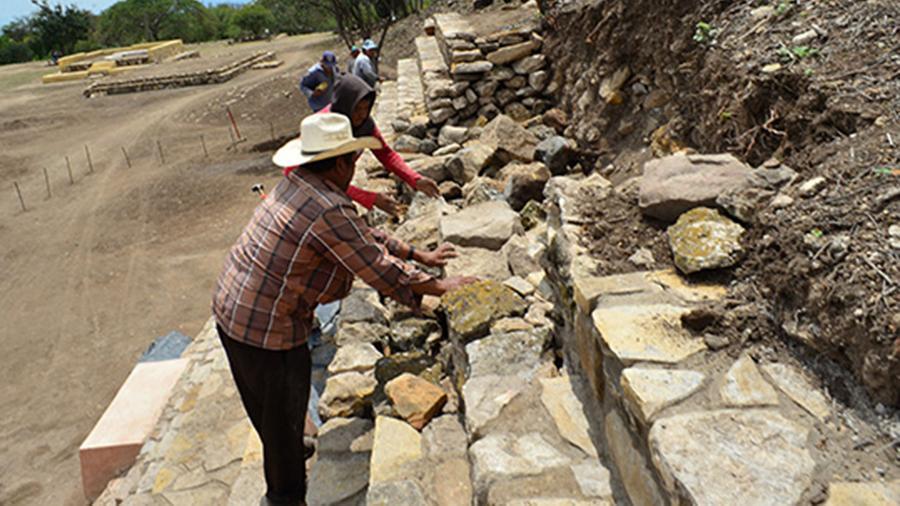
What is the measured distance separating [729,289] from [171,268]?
8.91 m

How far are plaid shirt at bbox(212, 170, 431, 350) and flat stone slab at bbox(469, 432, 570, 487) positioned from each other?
2.55 feet

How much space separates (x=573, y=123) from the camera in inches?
266

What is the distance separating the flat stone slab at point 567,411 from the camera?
8.04 ft

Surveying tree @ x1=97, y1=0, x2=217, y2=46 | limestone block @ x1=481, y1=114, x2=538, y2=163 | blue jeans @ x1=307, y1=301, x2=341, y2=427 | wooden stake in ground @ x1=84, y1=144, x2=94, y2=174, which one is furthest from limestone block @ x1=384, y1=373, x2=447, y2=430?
tree @ x1=97, y1=0, x2=217, y2=46

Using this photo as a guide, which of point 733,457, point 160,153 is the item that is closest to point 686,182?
point 733,457

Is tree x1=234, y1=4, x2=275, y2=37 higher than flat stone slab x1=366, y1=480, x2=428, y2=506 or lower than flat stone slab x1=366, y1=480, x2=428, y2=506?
higher

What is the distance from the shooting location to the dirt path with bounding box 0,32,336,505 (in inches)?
255

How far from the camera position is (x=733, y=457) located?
5.64 feet

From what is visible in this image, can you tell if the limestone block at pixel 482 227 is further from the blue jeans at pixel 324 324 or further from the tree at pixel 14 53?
the tree at pixel 14 53

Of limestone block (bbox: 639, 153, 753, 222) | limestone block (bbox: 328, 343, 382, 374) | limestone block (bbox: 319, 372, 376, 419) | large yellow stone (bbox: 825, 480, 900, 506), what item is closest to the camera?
large yellow stone (bbox: 825, 480, 900, 506)

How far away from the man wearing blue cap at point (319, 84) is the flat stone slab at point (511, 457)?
6.29 metres

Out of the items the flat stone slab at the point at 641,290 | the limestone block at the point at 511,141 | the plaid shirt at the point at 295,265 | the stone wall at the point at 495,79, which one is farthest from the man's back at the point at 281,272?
the stone wall at the point at 495,79

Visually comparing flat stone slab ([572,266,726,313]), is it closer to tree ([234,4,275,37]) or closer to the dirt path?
the dirt path

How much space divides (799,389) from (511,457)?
40.0 inches
